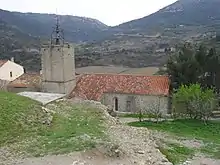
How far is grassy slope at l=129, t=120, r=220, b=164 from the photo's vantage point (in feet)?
72.2

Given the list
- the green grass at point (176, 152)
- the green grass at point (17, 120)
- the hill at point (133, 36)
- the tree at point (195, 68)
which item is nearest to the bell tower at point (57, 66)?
the tree at point (195, 68)

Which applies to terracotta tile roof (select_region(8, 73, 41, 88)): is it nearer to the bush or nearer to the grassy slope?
the grassy slope

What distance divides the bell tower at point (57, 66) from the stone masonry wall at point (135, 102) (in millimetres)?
4156

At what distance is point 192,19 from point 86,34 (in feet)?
188

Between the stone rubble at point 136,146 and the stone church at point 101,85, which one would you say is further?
the stone church at point 101,85

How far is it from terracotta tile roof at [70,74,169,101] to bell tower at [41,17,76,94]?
50.9 inches

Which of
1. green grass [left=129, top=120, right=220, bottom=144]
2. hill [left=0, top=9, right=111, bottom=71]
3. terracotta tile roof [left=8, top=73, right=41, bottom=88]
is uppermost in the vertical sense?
hill [left=0, top=9, right=111, bottom=71]

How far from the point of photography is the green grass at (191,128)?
2949 cm

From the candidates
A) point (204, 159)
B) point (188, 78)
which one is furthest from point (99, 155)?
point (188, 78)

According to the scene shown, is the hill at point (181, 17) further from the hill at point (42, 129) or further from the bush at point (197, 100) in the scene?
the hill at point (42, 129)

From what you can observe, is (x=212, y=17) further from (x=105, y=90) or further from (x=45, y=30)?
(x=105, y=90)

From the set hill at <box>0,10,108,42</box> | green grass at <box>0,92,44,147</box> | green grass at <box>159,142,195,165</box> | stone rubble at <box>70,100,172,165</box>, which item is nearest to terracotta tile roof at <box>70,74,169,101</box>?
stone rubble at <box>70,100,172,165</box>

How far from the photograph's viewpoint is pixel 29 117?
69.8 ft

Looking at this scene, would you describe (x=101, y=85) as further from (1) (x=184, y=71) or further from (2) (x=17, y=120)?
(2) (x=17, y=120)
